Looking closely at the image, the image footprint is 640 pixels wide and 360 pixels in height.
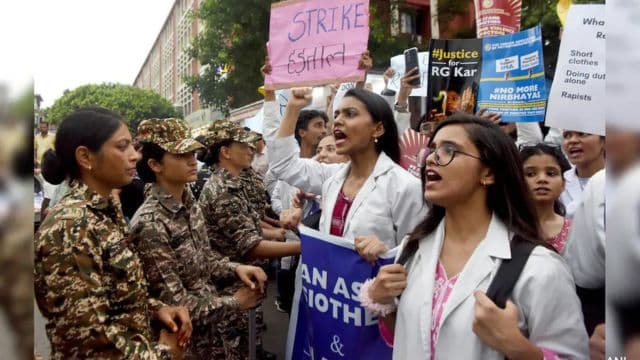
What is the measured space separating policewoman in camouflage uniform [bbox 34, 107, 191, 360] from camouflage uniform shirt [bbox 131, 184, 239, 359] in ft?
0.55

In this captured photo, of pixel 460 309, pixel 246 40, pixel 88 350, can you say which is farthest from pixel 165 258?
pixel 246 40

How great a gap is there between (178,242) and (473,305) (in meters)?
1.40

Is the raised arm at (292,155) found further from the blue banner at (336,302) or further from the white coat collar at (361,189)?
the blue banner at (336,302)

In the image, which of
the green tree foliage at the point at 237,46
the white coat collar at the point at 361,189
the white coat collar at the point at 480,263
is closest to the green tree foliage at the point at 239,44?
the green tree foliage at the point at 237,46

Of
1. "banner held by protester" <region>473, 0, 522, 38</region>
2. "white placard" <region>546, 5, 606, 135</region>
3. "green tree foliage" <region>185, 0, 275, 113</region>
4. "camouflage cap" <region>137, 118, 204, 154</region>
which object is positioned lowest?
"camouflage cap" <region>137, 118, 204, 154</region>

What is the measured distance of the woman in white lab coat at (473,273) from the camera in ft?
5.06

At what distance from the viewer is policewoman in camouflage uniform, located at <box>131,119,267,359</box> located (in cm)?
236

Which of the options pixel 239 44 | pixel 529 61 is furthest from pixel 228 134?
pixel 239 44

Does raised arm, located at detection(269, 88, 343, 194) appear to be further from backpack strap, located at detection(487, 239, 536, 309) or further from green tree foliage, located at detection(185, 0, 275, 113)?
green tree foliage, located at detection(185, 0, 275, 113)

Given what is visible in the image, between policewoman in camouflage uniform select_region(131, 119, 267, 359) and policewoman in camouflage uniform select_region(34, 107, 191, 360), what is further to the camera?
policewoman in camouflage uniform select_region(131, 119, 267, 359)

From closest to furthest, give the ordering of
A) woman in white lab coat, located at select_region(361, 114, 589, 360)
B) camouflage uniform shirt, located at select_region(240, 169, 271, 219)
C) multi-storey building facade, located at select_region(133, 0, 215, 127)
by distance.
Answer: woman in white lab coat, located at select_region(361, 114, 589, 360)
camouflage uniform shirt, located at select_region(240, 169, 271, 219)
multi-storey building facade, located at select_region(133, 0, 215, 127)

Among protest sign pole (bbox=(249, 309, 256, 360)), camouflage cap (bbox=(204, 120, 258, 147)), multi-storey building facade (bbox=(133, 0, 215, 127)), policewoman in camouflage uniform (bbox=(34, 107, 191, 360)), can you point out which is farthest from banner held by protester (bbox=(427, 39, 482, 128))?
multi-storey building facade (bbox=(133, 0, 215, 127))

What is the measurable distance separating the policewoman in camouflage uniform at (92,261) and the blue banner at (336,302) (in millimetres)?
655

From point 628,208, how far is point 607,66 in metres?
0.19
